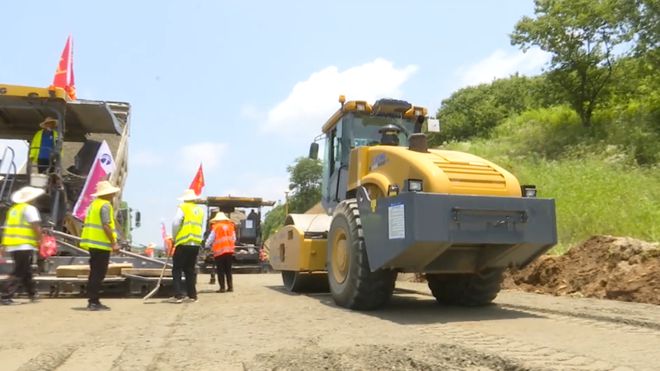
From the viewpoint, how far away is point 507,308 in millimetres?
7066

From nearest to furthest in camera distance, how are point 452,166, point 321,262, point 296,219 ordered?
point 452,166
point 321,262
point 296,219

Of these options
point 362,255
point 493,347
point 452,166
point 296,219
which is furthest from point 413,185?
point 296,219

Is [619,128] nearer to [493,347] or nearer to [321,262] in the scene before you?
[321,262]

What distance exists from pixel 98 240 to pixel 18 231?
1359mm

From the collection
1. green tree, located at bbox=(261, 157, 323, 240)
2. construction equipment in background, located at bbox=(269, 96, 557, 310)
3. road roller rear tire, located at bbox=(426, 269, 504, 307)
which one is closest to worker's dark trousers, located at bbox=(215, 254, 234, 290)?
construction equipment in background, located at bbox=(269, 96, 557, 310)

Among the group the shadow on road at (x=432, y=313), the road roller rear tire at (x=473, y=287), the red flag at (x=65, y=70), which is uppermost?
the red flag at (x=65, y=70)

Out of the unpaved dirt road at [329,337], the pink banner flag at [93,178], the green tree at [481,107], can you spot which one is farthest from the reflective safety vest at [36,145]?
the green tree at [481,107]

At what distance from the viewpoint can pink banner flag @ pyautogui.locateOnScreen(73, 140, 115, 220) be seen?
33.3 ft

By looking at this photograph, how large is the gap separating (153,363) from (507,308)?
4620 mm

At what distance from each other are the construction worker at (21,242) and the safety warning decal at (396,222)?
191 inches

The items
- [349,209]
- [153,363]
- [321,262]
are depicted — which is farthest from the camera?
[321,262]

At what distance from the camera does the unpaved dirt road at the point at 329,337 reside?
3.85 meters

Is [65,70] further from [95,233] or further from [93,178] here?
Answer: [95,233]

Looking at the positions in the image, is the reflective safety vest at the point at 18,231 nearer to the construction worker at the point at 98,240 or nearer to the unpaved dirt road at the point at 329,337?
the unpaved dirt road at the point at 329,337
